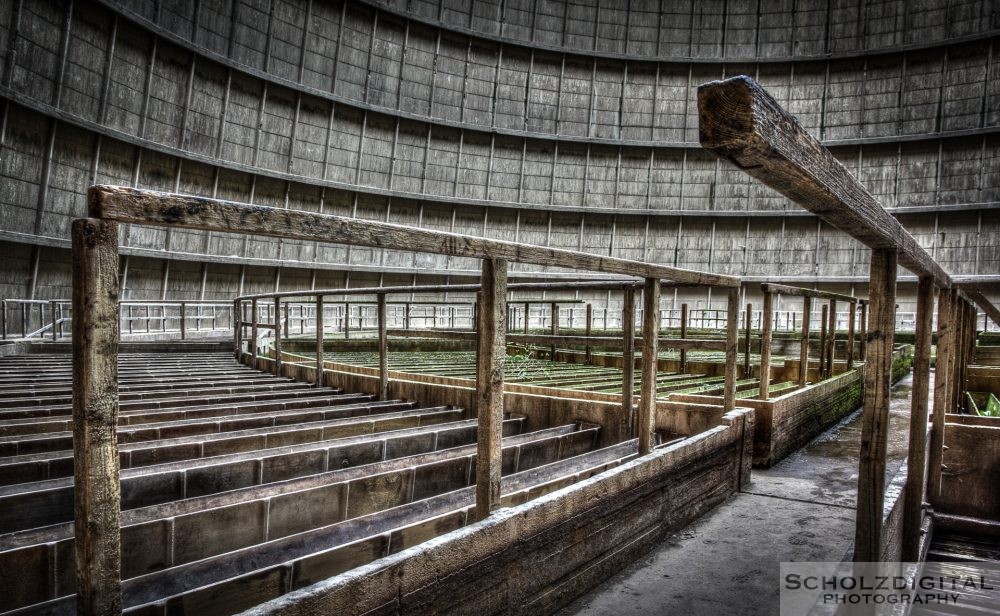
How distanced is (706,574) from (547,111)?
50.2 ft

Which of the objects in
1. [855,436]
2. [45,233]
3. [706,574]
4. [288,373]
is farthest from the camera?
[45,233]

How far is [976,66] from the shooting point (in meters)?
13.9

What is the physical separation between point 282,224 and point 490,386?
2.54 feet

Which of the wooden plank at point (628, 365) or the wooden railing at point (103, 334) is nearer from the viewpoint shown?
the wooden railing at point (103, 334)

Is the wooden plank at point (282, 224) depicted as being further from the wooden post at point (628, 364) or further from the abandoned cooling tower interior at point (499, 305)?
the wooden post at point (628, 364)

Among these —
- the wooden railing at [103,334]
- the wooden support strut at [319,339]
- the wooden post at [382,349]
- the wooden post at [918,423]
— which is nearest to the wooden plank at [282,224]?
the wooden railing at [103,334]

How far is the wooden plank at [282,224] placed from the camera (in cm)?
100

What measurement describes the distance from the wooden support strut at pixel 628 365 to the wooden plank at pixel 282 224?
876 millimetres

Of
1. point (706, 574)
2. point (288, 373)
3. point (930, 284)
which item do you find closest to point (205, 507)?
point (706, 574)

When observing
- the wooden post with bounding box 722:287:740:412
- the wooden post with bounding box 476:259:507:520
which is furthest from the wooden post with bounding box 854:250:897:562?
the wooden post with bounding box 722:287:740:412

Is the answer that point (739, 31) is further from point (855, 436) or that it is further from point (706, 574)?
point (706, 574)

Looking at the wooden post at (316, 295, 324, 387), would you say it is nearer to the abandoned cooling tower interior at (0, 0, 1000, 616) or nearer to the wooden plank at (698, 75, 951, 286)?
the abandoned cooling tower interior at (0, 0, 1000, 616)

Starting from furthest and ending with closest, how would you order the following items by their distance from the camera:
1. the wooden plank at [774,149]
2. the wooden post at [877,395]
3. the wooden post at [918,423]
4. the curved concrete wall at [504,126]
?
the curved concrete wall at [504,126]
the wooden post at [918,423]
the wooden post at [877,395]
the wooden plank at [774,149]

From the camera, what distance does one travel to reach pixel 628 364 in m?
2.83
